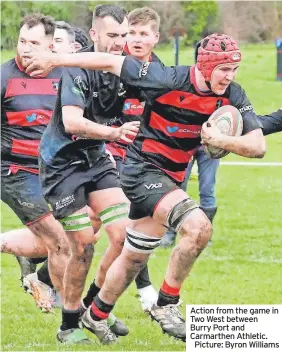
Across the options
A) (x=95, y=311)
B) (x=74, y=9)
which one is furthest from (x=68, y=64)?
(x=74, y=9)

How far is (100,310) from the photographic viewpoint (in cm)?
756

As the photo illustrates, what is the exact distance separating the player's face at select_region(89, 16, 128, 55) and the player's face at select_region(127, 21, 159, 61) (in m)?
1.39

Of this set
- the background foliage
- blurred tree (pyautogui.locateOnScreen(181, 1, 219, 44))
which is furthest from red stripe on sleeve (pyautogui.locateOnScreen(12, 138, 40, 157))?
blurred tree (pyautogui.locateOnScreen(181, 1, 219, 44))

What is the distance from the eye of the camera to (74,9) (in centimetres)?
2753

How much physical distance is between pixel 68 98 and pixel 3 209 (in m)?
7.05

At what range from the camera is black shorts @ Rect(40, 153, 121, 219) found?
7.51m

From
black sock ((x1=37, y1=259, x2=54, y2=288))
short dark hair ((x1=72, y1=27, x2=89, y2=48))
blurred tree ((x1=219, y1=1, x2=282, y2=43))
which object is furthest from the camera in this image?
blurred tree ((x1=219, y1=1, x2=282, y2=43))

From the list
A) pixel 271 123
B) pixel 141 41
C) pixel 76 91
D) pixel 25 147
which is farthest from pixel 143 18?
pixel 76 91

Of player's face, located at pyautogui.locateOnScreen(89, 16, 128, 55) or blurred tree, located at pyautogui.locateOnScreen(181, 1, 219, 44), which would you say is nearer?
player's face, located at pyautogui.locateOnScreen(89, 16, 128, 55)

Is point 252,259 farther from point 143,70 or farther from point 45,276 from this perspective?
point 143,70

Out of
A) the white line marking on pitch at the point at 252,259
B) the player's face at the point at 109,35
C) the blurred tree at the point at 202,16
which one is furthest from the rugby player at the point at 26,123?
the blurred tree at the point at 202,16

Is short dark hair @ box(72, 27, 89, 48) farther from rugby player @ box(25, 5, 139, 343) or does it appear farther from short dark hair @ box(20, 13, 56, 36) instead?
rugby player @ box(25, 5, 139, 343)

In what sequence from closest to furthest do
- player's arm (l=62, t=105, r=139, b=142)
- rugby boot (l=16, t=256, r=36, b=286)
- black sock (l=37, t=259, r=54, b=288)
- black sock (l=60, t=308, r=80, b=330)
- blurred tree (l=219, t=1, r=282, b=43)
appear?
player's arm (l=62, t=105, r=139, b=142), black sock (l=60, t=308, r=80, b=330), black sock (l=37, t=259, r=54, b=288), rugby boot (l=16, t=256, r=36, b=286), blurred tree (l=219, t=1, r=282, b=43)

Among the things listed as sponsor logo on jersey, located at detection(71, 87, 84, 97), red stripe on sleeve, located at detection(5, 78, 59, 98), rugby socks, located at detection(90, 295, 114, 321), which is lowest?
rugby socks, located at detection(90, 295, 114, 321)
